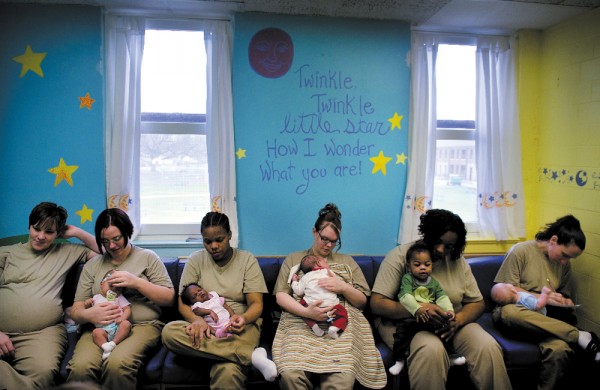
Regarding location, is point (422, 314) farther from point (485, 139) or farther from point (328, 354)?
point (485, 139)

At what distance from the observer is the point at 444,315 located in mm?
2309

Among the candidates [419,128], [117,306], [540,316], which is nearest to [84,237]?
[117,306]

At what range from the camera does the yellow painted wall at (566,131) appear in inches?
116

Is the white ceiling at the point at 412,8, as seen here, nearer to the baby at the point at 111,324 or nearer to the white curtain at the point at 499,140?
the white curtain at the point at 499,140

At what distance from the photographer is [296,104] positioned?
10.7 ft

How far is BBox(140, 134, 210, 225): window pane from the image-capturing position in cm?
329

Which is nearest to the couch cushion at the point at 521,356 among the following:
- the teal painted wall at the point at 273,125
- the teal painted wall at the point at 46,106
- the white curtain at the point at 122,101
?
the teal painted wall at the point at 273,125

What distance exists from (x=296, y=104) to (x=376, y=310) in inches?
65.6

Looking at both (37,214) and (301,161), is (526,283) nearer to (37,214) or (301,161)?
(301,161)

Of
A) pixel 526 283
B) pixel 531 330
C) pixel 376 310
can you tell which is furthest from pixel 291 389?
pixel 526 283

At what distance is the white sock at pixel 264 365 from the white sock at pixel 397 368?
65cm

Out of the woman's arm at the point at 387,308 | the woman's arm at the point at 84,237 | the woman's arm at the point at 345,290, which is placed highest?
the woman's arm at the point at 84,237

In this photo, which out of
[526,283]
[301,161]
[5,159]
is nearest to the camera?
[526,283]

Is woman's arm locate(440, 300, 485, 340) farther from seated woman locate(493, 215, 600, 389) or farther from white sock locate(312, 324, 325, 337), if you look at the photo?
white sock locate(312, 324, 325, 337)
